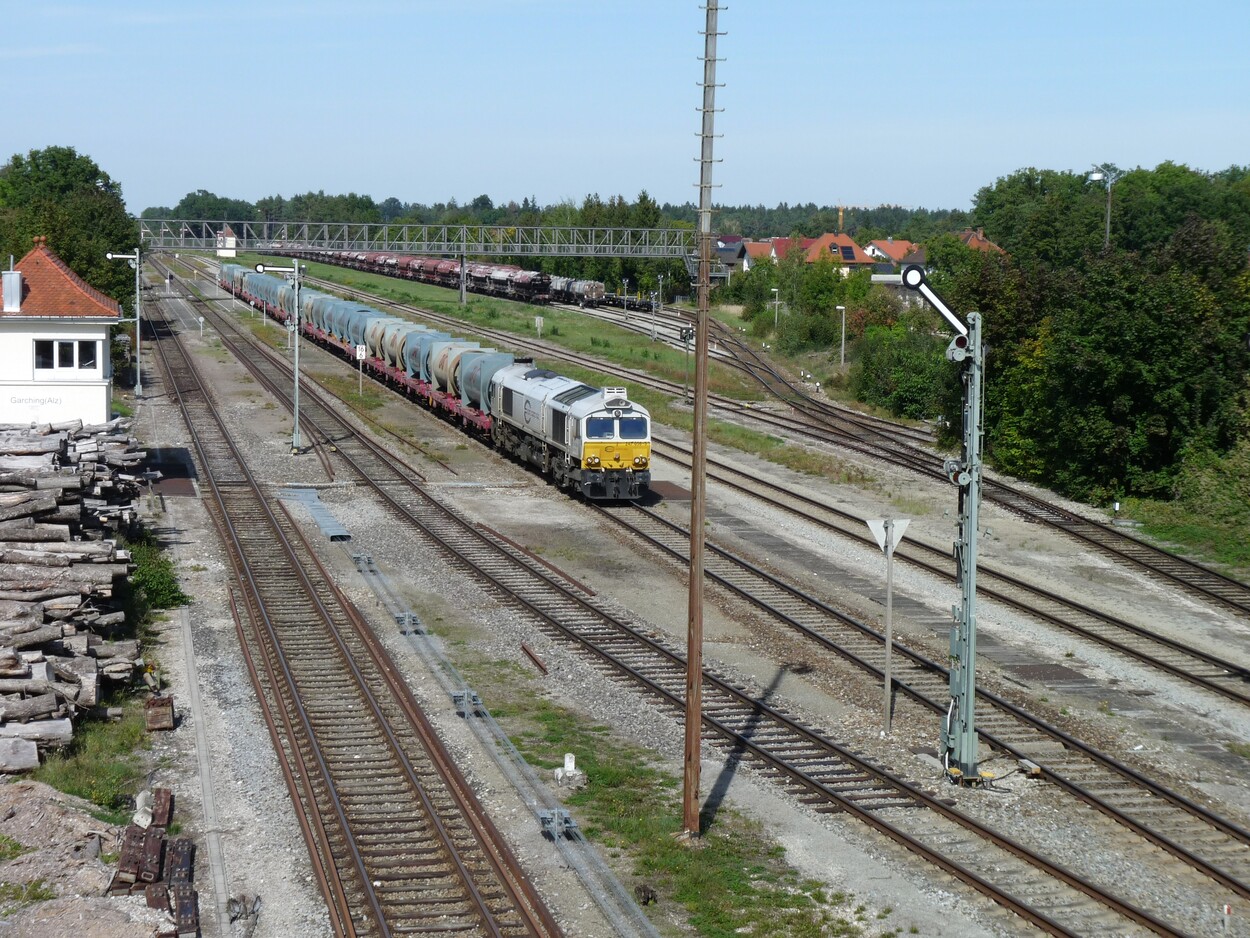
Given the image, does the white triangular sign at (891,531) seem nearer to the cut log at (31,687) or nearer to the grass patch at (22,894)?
the cut log at (31,687)

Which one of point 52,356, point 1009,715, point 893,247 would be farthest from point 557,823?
point 893,247

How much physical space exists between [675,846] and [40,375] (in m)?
23.9

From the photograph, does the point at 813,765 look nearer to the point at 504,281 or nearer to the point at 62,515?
the point at 62,515

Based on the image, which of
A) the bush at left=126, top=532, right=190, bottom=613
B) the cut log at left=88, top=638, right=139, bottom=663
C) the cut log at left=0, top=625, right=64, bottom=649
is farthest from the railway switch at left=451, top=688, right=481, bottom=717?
the bush at left=126, top=532, right=190, bottom=613

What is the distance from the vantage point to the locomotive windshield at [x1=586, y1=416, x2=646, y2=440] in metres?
34.1

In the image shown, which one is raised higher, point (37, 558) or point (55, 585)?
point (37, 558)

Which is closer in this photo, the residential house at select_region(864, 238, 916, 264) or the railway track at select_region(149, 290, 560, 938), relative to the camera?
the railway track at select_region(149, 290, 560, 938)

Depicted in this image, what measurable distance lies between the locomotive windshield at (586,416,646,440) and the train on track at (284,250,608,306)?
60262 millimetres

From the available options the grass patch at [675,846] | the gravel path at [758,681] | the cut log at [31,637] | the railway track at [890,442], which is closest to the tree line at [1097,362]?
the railway track at [890,442]

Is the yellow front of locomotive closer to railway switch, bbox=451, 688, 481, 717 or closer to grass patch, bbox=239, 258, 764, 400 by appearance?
railway switch, bbox=451, 688, 481, 717

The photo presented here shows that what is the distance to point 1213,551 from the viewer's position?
3125cm

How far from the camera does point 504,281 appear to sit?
340 feet

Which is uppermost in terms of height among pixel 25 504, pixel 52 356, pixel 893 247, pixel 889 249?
pixel 893 247

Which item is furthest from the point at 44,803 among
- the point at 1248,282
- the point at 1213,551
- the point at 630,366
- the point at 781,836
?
the point at 630,366
